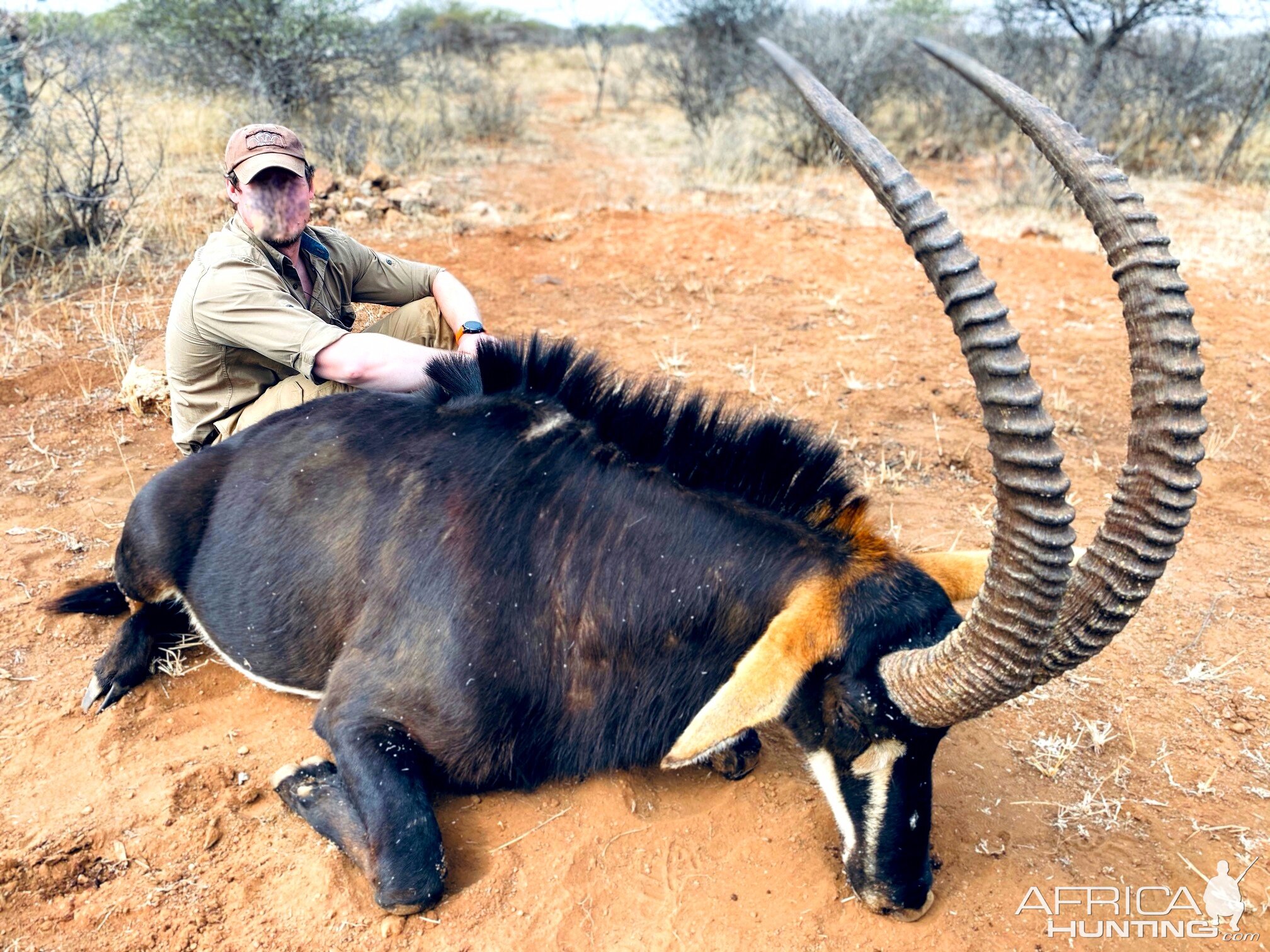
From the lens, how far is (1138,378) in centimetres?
229

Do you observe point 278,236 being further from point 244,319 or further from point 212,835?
point 212,835

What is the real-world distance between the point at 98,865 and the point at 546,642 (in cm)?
159

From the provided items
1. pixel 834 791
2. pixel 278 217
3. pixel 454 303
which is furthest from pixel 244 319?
pixel 834 791

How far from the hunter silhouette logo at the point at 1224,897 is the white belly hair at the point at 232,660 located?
122 inches

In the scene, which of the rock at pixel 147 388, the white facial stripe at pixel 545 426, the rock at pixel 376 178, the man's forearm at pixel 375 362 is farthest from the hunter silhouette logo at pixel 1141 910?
the rock at pixel 376 178

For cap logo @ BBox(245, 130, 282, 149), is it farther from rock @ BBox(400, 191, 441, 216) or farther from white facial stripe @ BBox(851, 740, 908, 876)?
rock @ BBox(400, 191, 441, 216)

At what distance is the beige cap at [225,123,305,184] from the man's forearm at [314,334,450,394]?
0.87 meters

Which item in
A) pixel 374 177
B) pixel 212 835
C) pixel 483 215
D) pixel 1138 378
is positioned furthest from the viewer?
pixel 483 215

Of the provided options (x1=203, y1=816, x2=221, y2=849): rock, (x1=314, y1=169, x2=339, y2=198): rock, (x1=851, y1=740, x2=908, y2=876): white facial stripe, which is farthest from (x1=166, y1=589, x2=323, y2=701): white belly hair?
(x1=314, y1=169, x2=339, y2=198): rock

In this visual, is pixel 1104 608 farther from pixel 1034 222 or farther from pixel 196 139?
pixel 196 139

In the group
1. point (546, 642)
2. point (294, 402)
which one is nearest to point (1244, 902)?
point (546, 642)

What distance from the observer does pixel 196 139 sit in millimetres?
11898

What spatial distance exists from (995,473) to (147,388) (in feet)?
16.9

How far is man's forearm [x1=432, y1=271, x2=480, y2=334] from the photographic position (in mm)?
4668
